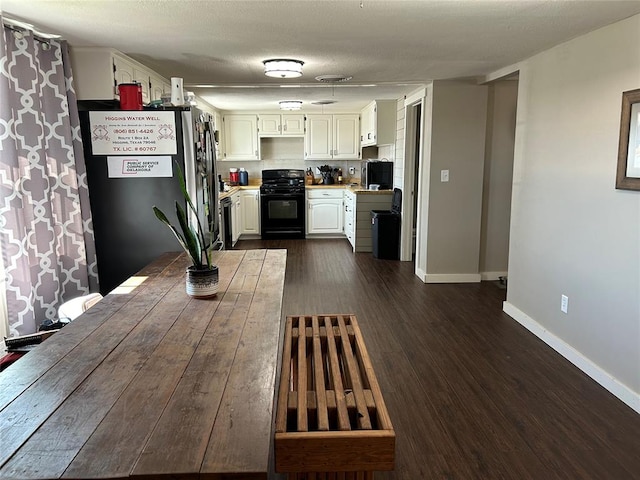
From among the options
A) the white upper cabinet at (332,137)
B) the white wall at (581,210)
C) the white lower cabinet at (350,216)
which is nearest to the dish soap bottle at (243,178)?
the white upper cabinet at (332,137)

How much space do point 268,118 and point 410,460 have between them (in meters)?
6.63

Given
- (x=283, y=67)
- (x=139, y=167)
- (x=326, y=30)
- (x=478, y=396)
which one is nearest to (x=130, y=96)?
(x=139, y=167)

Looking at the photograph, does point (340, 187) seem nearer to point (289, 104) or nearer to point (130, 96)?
point (289, 104)

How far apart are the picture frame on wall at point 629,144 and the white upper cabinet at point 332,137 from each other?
5.53 meters

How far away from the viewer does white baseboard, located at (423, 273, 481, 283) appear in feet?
16.9

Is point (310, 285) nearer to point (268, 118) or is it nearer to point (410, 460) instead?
point (410, 460)

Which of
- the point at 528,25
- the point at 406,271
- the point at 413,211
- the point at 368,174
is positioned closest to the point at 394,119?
the point at 368,174

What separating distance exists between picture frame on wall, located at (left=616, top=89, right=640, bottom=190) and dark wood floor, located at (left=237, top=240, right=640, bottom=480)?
122cm

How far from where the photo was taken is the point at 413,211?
19.9 feet

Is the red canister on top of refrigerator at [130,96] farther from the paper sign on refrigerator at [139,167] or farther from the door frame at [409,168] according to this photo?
the door frame at [409,168]

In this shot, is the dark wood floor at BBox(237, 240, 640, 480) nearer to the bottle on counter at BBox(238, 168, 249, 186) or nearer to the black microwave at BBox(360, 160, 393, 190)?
the black microwave at BBox(360, 160, 393, 190)

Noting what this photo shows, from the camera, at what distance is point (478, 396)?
2707 millimetres

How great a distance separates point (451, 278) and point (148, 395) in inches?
171

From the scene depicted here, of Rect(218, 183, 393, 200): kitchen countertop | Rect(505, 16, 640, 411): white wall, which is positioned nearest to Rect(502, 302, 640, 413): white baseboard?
Rect(505, 16, 640, 411): white wall
